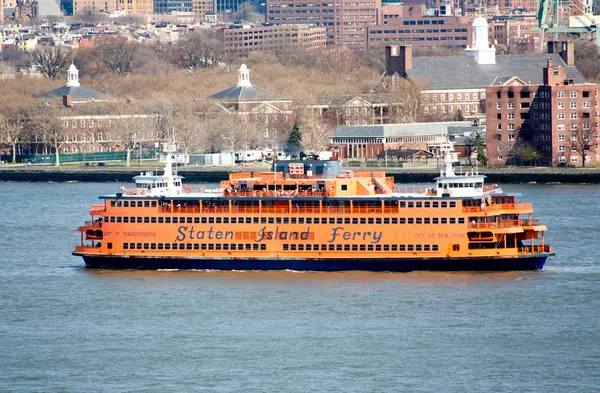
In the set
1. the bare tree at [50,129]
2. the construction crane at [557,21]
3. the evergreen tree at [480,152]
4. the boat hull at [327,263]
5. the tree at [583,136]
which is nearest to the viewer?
the boat hull at [327,263]

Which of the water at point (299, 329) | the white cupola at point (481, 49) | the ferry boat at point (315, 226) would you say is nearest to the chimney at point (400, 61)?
the white cupola at point (481, 49)

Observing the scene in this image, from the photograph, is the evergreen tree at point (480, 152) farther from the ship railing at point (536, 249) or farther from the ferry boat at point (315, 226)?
the ship railing at point (536, 249)

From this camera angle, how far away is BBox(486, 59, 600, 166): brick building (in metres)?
105

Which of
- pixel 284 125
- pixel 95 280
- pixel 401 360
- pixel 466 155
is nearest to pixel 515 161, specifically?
pixel 466 155

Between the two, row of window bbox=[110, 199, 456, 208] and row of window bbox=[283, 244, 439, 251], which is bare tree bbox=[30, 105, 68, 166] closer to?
row of window bbox=[110, 199, 456, 208]

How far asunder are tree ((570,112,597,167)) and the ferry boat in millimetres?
43893

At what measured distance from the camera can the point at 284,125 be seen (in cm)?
13000

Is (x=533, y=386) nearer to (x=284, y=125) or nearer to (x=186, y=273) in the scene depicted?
(x=186, y=273)

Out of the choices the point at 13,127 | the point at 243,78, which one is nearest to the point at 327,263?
the point at 13,127

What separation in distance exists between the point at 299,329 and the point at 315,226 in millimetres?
10231

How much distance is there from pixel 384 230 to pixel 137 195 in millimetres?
8823

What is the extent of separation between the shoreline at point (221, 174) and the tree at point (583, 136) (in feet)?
10.3

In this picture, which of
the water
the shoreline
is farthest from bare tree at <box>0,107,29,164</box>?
the water

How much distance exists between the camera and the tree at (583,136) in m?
105
